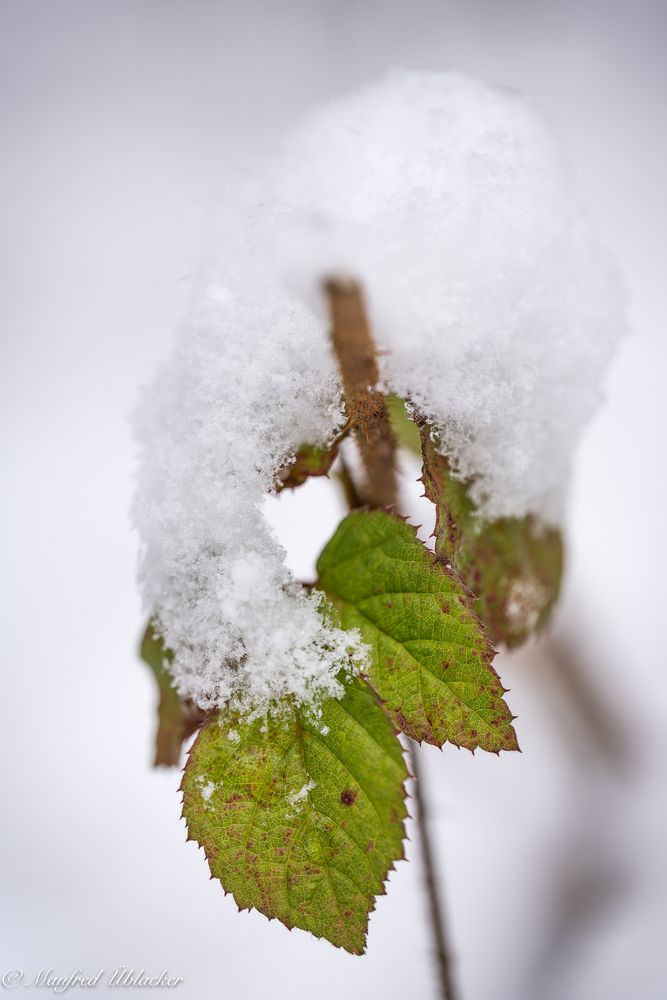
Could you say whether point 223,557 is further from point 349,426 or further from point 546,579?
point 546,579

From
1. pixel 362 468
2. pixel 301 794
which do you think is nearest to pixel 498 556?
pixel 362 468

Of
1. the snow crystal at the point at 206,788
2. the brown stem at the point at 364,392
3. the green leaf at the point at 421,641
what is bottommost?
the snow crystal at the point at 206,788

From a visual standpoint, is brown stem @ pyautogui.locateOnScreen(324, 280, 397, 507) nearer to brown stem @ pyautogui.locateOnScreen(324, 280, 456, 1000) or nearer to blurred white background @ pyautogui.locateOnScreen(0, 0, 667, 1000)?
brown stem @ pyautogui.locateOnScreen(324, 280, 456, 1000)

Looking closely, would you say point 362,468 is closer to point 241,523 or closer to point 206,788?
point 241,523

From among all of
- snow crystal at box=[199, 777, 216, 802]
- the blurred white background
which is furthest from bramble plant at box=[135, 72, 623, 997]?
the blurred white background

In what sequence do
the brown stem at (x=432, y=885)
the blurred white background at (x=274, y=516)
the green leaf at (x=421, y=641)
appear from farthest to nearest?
the blurred white background at (x=274, y=516) < the brown stem at (x=432, y=885) < the green leaf at (x=421, y=641)

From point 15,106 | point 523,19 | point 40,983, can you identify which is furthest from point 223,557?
point 523,19

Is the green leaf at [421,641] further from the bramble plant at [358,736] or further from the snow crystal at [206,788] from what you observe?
the snow crystal at [206,788]

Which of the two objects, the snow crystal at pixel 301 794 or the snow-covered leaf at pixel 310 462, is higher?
the snow-covered leaf at pixel 310 462

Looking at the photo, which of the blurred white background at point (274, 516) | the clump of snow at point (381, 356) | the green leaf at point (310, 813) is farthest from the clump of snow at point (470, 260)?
the blurred white background at point (274, 516)
